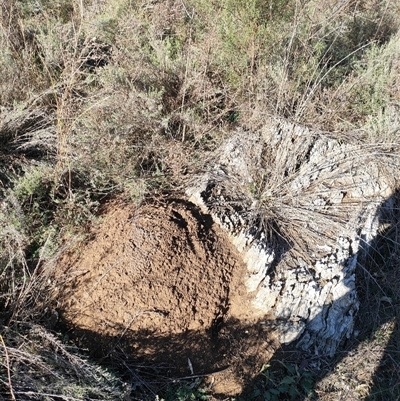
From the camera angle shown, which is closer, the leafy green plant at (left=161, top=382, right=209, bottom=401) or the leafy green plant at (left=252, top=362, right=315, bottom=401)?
the leafy green plant at (left=161, top=382, right=209, bottom=401)

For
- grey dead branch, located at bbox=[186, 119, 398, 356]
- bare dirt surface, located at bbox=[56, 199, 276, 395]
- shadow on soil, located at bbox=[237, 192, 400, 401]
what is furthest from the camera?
grey dead branch, located at bbox=[186, 119, 398, 356]

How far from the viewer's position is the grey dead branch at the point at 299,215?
8.87 ft

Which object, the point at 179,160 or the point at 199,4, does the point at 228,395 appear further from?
the point at 199,4

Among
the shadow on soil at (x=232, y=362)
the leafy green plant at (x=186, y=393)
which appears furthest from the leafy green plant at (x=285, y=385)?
the leafy green plant at (x=186, y=393)

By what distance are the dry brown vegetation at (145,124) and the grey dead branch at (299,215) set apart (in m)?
0.17

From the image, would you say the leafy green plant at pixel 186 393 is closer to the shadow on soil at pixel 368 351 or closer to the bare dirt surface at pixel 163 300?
the bare dirt surface at pixel 163 300

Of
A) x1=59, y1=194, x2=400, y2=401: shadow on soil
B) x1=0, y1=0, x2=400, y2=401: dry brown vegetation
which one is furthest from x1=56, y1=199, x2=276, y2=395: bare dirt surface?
x1=0, y1=0, x2=400, y2=401: dry brown vegetation

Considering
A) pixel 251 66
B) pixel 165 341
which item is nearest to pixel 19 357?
pixel 165 341

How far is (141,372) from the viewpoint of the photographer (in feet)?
7.78

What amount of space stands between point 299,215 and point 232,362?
1.17 meters

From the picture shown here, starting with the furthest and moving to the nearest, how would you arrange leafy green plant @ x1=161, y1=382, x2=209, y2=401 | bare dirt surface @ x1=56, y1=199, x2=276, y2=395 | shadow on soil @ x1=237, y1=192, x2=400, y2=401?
shadow on soil @ x1=237, y1=192, x2=400, y2=401
bare dirt surface @ x1=56, y1=199, x2=276, y2=395
leafy green plant @ x1=161, y1=382, x2=209, y2=401

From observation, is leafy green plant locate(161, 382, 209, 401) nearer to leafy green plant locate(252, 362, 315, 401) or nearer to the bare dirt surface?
the bare dirt surface

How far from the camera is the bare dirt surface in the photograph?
2.42 meters

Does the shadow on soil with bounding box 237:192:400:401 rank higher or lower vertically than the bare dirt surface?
lower
